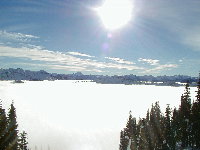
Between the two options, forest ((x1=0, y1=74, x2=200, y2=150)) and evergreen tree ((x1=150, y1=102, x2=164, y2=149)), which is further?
evergreen tree ((x1=150, y1=102, x2=164, y2=149))

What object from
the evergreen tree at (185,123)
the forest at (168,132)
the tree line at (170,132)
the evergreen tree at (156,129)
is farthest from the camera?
the evergreen tree at (156,129)

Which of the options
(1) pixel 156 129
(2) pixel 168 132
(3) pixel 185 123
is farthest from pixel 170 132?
(1) pixel 156 129

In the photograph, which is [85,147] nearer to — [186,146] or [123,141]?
[123,141]

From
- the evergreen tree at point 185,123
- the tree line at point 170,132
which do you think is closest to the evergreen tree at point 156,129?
the tree line at point 170,132

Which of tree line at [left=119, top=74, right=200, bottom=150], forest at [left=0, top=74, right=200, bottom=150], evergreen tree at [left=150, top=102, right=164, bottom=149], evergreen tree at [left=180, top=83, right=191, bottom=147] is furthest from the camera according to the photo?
evergreen tree at [left=150, top=102, right=164, bottom=149]

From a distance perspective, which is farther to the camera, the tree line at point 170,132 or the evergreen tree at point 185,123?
the evergreen tree at point 185,123

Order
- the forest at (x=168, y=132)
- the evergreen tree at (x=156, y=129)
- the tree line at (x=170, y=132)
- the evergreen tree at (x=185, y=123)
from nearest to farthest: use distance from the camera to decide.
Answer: the forest at (x=168, y=132) → the tree line at (x=170, y=132) → the evergreen tree at (x=185, y=123) → the evergreen tree at (x=156, y=129)

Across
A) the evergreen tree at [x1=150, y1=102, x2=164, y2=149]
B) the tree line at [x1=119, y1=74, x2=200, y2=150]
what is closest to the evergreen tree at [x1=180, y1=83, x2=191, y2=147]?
the tree line at [x1=119, y1=74, x2=200, y2=150]

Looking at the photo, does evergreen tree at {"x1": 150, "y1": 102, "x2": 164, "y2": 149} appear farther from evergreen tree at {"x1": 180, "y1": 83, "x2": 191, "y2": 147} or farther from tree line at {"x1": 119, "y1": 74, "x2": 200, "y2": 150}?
evergreen tree at {"x1": 180, "y1": 83, "x2": 191, "y2": 147}

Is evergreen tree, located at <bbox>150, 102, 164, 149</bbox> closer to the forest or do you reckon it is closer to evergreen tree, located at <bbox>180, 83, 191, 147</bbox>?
the forest

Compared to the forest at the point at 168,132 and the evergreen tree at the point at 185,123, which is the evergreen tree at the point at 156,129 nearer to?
the forest at the point at 168,132

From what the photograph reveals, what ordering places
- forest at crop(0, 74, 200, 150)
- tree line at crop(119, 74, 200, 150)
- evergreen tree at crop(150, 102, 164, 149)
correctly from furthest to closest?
1. evergreen tree at crop(150, 102, 164, 149)
2. tree line at crop(119, 74, 200, 150)
3. forest at crop(0, 74, 200, 150)

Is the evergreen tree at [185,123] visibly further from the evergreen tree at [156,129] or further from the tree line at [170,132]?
the evergreen tree at [156,129]

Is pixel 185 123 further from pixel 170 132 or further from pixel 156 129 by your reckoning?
pixel 156 129
